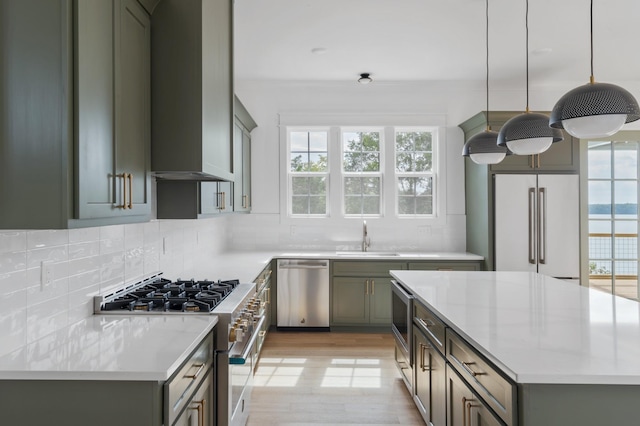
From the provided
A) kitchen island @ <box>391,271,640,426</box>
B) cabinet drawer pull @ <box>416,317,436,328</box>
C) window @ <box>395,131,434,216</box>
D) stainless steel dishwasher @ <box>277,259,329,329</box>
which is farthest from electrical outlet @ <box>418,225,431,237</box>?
cabinet drawer pull @ <box>416,317,436,328</box>

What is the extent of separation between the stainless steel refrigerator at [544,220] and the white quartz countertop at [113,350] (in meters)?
3.53

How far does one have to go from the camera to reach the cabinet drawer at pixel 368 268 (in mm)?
4445

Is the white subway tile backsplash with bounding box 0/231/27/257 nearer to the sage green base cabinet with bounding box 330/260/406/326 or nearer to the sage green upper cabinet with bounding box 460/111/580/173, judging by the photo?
the sage green base cabinet with bounding box 330/260/406/326

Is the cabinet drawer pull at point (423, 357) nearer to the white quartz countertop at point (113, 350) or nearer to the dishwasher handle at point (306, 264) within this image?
the white quartz countertop at point (113, 350)

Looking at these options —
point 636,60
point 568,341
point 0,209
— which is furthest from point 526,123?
point 636,60

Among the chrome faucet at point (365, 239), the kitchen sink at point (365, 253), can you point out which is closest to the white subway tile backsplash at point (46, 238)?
the kitchen sink at point (365, 253)

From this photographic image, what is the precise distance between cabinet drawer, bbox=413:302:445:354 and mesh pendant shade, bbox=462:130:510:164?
111cm

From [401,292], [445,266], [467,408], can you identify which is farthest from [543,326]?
[445,266]

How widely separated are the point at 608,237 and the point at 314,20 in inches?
162

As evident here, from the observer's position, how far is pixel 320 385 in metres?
3.12

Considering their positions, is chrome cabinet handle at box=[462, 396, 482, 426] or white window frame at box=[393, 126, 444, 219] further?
white window frame at box=[393, 126, 444, 219]

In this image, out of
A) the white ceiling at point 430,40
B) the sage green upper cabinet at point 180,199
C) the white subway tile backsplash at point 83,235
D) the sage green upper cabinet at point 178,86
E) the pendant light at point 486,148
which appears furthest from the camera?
the white ceiling at point 430,40

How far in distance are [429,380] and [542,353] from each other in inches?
39.2

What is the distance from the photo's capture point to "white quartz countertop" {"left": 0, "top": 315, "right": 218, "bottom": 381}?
1.29 m
